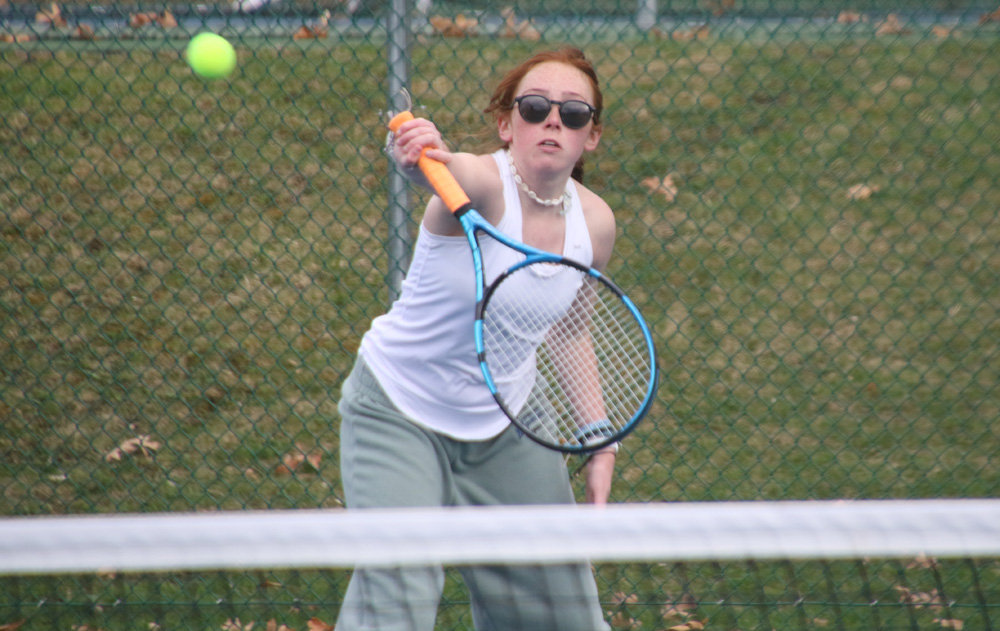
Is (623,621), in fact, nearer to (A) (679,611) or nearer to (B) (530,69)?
(A) (679,611)

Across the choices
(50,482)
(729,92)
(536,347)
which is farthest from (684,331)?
(50,482)

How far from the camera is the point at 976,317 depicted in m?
5.21

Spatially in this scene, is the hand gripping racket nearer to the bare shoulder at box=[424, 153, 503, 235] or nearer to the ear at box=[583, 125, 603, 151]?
the bare shoulder at box=[424, 153, 503, 235]

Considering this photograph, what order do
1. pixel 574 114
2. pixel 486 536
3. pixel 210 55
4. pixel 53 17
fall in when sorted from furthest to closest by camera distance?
pixel 53 17 → pixel 210 55 → pixel 574 114 → pixel 486 536

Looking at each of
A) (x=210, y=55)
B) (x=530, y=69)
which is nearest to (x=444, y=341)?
(x=530, y=69)

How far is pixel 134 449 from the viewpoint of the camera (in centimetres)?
445

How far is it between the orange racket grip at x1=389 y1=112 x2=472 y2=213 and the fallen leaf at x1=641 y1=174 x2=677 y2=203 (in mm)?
3501

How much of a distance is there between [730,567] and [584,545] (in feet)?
6.86

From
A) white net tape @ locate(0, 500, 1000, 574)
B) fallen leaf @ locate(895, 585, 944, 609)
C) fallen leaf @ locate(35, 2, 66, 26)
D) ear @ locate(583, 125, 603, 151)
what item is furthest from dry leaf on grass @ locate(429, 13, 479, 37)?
white net tape @ locate(0, 500, 1000, 574)

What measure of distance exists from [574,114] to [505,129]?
0.20 m

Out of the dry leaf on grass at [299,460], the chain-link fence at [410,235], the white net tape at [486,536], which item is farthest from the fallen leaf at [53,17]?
the white net tape at [486,536]

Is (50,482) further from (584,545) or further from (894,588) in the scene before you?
(894,588)

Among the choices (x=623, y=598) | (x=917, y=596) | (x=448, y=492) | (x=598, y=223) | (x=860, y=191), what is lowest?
(x=917, y=596)

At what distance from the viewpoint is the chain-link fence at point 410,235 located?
447 centimetres
